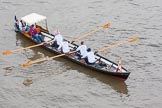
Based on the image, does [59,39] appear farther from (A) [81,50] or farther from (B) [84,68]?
(B) [84,68]

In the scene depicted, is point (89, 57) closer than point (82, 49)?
Yes

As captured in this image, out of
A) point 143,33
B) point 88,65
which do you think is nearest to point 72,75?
point 88,65

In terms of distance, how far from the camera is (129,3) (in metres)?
34.2

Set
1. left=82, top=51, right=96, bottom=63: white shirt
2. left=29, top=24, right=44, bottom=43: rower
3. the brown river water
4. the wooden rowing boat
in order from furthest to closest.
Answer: left=29, top=24, right=44, bottom=43: rower → left=82, top=51, right=96, bottom=63: white shirt → the wooden rowing boat → the brown river water

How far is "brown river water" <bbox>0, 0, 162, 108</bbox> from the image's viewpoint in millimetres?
22312

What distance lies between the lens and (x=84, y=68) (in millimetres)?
25047

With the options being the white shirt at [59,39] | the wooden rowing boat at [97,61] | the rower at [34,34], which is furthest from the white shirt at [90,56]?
the rower at [34,34]

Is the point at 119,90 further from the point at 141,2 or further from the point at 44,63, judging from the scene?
the point at 141,2

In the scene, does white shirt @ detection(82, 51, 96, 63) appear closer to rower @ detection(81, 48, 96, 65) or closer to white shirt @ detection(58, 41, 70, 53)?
rower @ detection(81, 48, 96, 65)

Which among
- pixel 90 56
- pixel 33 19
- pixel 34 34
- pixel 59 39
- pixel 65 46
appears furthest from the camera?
pixel 33 19

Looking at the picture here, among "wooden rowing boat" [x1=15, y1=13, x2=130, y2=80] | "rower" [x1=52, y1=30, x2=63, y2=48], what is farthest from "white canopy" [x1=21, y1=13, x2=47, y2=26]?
"rower" [x1=52, y1=30, x2=63, y2=48]

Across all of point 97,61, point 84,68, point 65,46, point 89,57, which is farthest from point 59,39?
point 97,61

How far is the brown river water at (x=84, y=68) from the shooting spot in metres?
22.3

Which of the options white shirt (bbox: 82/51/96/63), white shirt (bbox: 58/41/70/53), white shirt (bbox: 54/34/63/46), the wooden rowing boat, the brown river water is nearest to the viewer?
the brown river water
